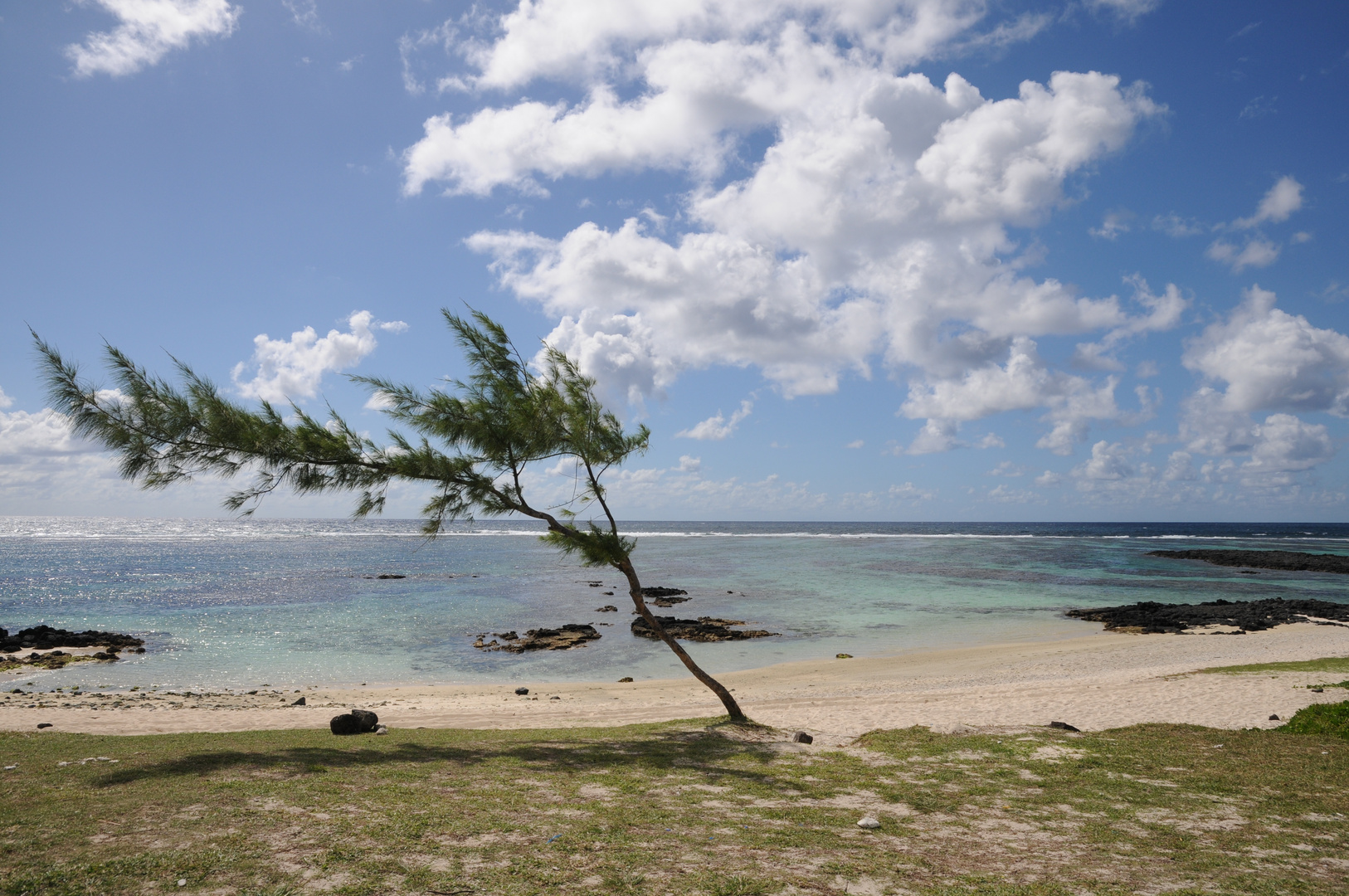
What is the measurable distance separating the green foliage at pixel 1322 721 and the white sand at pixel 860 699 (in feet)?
2.65

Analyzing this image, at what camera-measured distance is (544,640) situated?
90.6 feet

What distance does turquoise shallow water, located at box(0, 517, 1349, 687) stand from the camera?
23.7m

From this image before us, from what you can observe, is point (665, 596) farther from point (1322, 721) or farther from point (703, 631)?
point (1322, 721)

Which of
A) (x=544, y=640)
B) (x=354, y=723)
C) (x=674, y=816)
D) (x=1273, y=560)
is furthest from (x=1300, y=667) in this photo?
(x=1273, y=560)

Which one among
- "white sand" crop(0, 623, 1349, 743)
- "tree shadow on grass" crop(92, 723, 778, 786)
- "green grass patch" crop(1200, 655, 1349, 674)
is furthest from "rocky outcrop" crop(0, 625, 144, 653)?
"green grass patch" crop(1200, 655, 1349, 674)

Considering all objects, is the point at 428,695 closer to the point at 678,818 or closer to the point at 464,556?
the point at 678,818

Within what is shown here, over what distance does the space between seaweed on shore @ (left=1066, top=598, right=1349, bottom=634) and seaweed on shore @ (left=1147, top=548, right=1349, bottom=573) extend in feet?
89.3

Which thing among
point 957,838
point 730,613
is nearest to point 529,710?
point 957,838

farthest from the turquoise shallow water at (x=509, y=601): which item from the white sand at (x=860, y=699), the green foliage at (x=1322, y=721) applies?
the green foliage at (x=1322, y=721)

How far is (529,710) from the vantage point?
15422 millimetres

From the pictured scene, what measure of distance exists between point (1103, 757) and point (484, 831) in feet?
26.7

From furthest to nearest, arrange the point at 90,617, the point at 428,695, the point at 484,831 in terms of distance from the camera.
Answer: the point at 90,617
the point at 428,695
the point at 484,831

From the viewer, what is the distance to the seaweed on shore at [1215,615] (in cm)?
3025

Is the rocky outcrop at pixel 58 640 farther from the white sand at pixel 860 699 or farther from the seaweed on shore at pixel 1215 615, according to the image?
the seaweed on shore at pixel 1215 615
